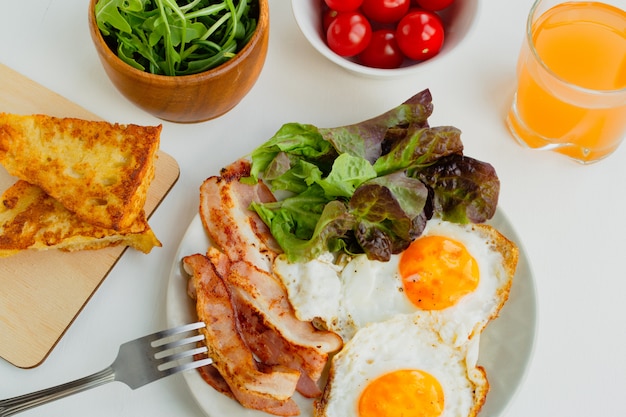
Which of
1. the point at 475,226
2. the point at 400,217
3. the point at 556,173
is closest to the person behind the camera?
the point at 400,217

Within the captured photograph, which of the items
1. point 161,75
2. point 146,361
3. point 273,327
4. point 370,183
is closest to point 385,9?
point 370,183

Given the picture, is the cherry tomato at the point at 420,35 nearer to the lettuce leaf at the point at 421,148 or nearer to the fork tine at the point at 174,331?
the lettuce leaf at the point at 421,148

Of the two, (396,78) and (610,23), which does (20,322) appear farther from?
(610,23)

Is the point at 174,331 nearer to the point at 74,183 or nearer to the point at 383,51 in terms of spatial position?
the point at 74,183

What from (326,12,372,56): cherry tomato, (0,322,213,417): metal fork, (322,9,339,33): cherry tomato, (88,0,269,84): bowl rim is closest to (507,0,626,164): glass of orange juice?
(326,12,372,56): cherry tomato

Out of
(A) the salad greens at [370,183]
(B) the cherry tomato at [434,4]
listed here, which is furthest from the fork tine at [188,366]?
(B) the cherry tomato at [434,4]

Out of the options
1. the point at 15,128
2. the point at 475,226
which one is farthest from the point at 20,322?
the point at 475,226

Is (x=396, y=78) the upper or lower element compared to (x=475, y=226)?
upper
